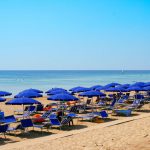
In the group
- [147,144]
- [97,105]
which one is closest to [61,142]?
[147,144]

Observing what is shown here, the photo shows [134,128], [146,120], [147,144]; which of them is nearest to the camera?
[147,144]

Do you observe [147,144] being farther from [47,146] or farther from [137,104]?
[137,104]

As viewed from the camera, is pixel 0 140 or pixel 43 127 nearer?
pixel 0 140

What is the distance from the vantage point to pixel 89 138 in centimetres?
1099

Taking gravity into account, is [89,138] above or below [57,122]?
below

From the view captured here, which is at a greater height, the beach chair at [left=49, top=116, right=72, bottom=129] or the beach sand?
the beach chair at [left=49, top=116, right=72, bottom=129]

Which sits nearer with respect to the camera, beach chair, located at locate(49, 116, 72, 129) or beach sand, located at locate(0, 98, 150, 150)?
beach sand, located at locate(0, 98, 150, 150)

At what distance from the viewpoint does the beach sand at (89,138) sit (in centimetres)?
974

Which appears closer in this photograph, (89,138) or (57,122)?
(89,138)

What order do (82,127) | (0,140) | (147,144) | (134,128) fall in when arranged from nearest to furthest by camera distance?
(147,144)
(0,140)
(134,128)
(82,127)

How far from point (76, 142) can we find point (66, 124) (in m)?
3.41

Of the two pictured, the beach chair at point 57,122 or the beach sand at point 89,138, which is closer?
the beach sand at point 89,138

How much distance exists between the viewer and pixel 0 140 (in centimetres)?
1113

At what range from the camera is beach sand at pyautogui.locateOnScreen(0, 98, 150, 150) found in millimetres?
9742
